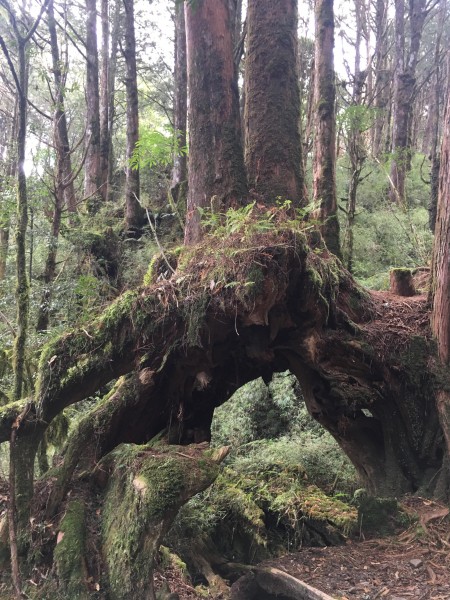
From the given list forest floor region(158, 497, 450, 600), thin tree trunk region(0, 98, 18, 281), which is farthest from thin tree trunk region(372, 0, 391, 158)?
forest floor region(158, 497, 450, 600)

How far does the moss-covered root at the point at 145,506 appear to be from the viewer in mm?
3826

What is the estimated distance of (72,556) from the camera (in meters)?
3.96

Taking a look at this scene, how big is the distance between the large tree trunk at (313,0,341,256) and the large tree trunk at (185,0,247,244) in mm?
3200

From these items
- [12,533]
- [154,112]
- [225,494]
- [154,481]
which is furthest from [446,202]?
[154,112]

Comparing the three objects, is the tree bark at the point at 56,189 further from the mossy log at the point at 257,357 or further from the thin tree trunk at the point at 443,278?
the thin tree trunk at the point at 443,278

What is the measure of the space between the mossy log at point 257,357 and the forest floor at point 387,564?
56 centimetres

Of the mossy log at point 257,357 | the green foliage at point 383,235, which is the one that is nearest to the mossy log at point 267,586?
the mossy log at point 257,357

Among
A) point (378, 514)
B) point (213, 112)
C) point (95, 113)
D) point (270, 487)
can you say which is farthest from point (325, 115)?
point (378, 514)

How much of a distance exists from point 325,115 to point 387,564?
8.21 metres

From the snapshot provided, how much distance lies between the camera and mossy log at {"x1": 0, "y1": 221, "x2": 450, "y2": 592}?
→ 178 inches

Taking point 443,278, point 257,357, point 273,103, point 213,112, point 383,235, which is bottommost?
point 257,357

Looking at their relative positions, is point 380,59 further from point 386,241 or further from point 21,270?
point 21,270

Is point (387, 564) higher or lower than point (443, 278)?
lower

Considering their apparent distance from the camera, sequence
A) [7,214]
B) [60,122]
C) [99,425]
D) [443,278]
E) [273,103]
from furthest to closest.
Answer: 1. [60,122]
2. [7,214]
3. [273,103]
4. [443,278]
5. [99,425]
